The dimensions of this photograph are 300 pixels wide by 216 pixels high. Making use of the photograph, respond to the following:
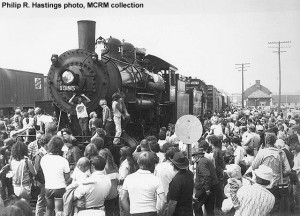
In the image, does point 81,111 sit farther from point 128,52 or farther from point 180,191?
point 180,191

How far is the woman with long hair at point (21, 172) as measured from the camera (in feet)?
17.8

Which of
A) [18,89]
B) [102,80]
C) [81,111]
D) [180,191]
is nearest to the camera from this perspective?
[180,191]

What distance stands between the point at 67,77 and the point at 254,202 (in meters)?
6.44

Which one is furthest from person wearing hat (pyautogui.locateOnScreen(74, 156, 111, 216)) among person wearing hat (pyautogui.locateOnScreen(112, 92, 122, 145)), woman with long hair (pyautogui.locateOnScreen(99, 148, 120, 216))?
person wearing hat (pyautogui.locateOnScreen(112, 92, 122, 145))

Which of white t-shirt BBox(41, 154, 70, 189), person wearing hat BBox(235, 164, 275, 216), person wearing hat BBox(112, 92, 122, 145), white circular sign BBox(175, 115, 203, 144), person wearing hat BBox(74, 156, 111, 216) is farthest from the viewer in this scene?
person wearing hat BBox(112, 92, 122, 145)

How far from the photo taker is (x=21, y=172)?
542 cm

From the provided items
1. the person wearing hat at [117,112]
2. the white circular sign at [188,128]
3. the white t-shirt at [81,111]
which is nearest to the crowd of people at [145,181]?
the white circular sign at [188,128]

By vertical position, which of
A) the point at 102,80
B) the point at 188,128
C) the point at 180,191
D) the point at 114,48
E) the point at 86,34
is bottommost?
the point at 180,191

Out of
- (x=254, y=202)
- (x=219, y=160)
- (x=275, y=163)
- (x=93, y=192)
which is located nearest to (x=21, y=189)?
(x=93, y=192)

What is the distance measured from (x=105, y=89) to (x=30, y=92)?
64.1 feet

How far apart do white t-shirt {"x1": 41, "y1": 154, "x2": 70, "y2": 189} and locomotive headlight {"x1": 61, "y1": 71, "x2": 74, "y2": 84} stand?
4.13 m

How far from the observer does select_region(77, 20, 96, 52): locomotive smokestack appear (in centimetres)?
950

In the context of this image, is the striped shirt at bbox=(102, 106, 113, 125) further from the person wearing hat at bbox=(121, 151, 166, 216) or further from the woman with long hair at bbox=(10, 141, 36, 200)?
the person wearing hat at bbox=(121, 151, 166, 216)

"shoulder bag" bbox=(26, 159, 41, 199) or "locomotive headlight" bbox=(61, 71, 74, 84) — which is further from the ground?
"locomotive headlight" bbox=(61, 71, 74, 84)
